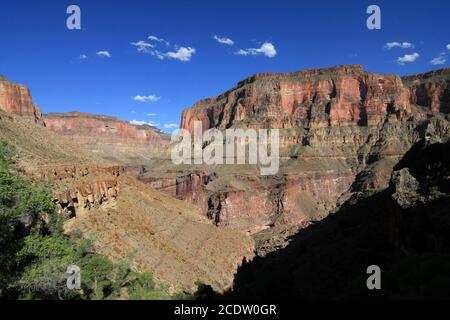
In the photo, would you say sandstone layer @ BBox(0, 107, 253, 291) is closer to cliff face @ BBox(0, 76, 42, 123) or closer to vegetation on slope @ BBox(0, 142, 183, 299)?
vegetation on slope @ BBox(0, 142, 183, 299)

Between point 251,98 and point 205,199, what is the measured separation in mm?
78224

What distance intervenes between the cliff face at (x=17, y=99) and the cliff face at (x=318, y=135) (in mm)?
63536

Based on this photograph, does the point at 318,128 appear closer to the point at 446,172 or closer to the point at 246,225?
the point at 246,225

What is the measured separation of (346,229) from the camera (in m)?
52.3

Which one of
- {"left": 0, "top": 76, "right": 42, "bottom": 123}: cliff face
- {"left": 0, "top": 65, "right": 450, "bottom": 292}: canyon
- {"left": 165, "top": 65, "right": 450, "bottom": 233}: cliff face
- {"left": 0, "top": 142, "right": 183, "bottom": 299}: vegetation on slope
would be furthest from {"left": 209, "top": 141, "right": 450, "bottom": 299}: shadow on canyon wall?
{"left": 0, "top": 76, "right": 42, "bottom": 123}: cliff face

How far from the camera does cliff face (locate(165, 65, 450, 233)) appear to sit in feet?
352

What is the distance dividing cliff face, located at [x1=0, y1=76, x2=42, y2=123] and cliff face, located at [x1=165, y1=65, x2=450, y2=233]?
208 ft

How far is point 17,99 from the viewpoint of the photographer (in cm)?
15288

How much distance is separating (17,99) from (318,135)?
103882 millimetres

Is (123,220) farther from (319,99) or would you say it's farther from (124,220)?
(319,99)

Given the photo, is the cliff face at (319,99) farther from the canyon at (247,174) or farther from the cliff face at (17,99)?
the cliff face at (17,99)

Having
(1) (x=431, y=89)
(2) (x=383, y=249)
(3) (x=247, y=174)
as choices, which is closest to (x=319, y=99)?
(1) (x=431, y=89)

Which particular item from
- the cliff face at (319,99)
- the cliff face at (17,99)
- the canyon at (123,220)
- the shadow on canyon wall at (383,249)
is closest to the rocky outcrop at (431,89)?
the cliff face at (319,99)
